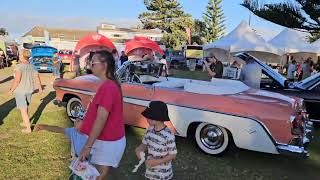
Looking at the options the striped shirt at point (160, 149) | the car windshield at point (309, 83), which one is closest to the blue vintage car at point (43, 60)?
the car windshield at point (309, 83)

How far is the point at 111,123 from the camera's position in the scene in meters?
3.30

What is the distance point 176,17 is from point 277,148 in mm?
54349

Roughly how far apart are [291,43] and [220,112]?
22.5m

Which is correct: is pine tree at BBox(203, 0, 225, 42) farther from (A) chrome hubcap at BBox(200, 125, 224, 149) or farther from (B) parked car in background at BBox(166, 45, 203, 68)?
(A) chrome hubcap at BBox(200, 125, 224, 149)

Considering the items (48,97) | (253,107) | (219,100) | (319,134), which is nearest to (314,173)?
(253,107)

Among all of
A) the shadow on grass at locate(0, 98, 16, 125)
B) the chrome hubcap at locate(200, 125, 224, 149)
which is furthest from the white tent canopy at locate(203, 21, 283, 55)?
the chrome hubcap at locate(200, 125, 224, 149)

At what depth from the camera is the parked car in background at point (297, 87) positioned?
7.52m

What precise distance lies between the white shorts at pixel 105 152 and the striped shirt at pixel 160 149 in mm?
298

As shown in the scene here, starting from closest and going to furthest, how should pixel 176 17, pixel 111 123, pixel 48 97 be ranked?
pixel 111 123, pixel 48 97, pixel 176 17

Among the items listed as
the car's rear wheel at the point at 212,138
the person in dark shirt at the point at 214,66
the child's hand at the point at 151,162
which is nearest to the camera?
the child's hand at the point at 151,162

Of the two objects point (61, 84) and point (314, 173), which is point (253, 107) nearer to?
point (314, 173)

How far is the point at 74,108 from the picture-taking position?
806cm

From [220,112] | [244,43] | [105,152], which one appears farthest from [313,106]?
[244,43]

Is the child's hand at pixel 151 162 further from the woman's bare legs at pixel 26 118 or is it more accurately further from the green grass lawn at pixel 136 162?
the woman's bare legs at pixel 26 118
